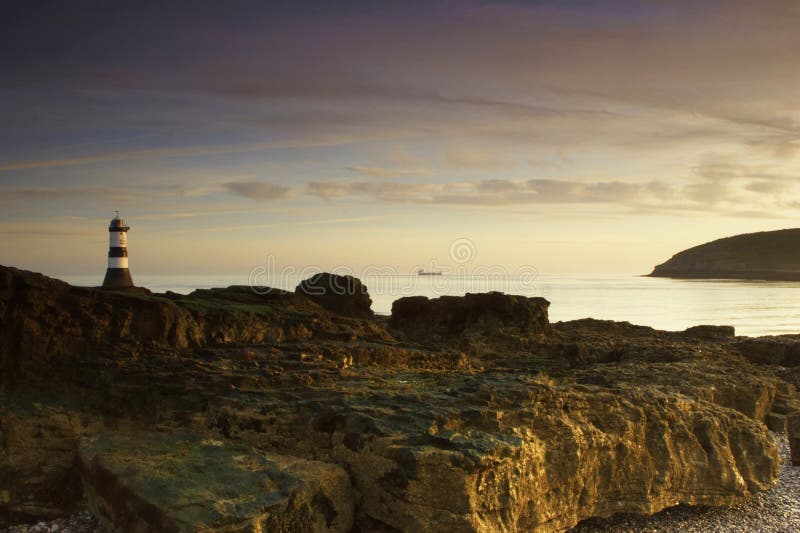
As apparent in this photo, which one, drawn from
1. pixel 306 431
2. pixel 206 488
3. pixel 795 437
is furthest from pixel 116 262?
pixel 795 437

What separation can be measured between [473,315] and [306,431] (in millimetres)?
9360

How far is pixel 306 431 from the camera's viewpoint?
7391 millimetres

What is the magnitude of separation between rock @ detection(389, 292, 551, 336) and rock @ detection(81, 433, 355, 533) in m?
9.29

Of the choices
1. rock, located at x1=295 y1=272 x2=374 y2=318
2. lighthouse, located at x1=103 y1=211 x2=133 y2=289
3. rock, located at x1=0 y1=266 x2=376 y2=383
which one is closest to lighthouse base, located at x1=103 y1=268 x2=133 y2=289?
lighthouse, located at x1=103 y1=211 x2=133 y2=289

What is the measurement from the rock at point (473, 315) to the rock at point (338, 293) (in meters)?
0.98

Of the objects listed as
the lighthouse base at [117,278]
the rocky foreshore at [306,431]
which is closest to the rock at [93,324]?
the rocky foreshore at [306,431]

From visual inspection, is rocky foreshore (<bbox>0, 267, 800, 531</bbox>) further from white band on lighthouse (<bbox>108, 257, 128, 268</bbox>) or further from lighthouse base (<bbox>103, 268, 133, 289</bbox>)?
white band on lighthouse (<bbox>108, 257, 128, 268</bbox>)

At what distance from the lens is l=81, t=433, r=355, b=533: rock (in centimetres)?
588

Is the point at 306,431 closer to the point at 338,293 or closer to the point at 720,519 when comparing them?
the point at 720,519

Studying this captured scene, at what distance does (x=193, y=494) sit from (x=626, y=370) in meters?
8.59

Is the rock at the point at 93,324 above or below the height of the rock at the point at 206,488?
above

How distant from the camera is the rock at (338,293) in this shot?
55.7ft

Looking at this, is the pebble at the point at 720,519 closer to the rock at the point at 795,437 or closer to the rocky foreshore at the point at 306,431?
the rocky foreshore at the point at 306,431

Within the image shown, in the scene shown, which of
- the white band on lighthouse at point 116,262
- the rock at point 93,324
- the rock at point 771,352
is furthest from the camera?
the white band on lighthouse at point 116,262
